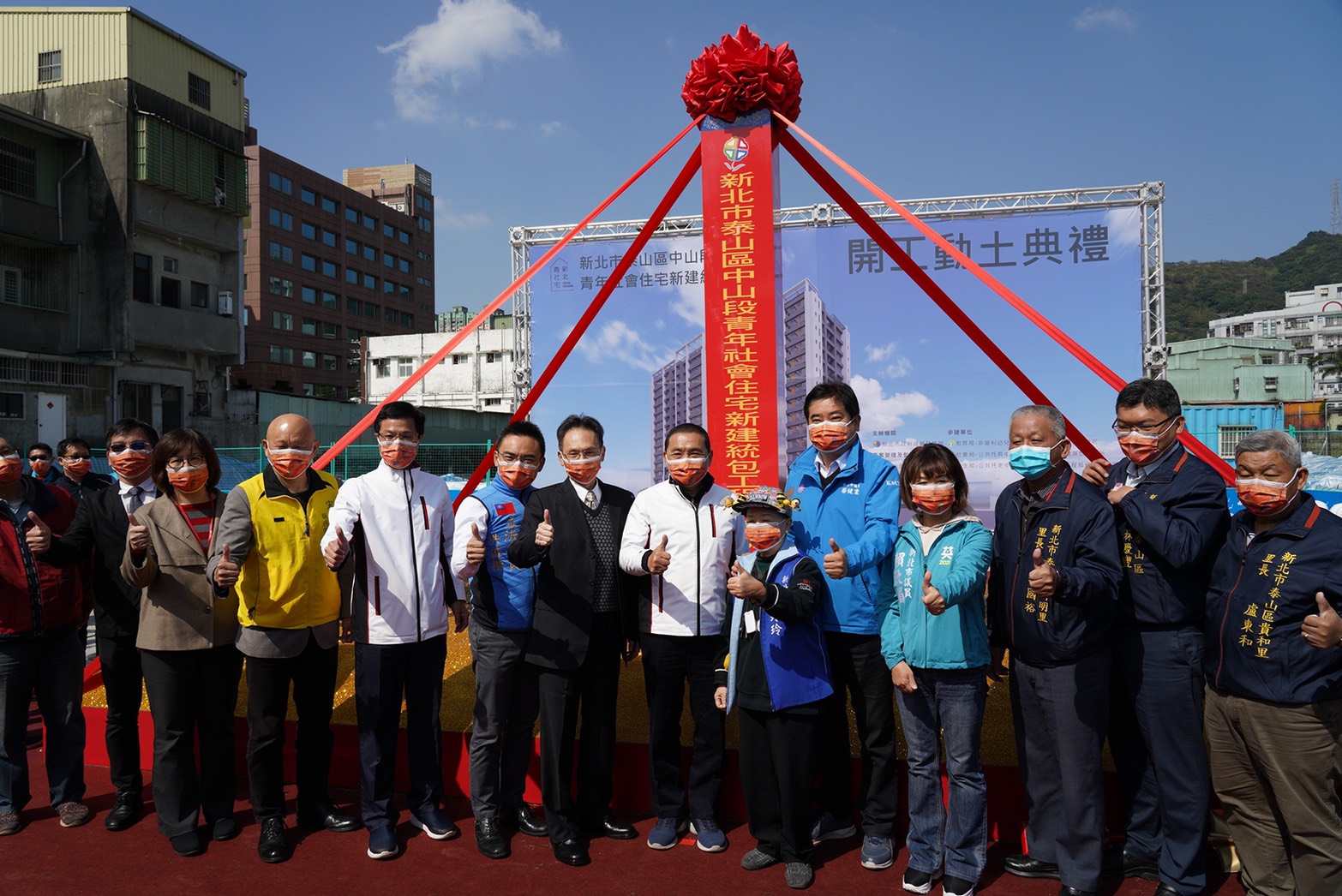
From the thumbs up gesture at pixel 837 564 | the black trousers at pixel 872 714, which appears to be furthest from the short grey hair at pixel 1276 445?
the black trousers at pixel 872 714

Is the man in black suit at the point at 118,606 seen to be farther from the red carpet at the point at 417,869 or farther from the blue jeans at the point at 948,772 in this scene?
the blue jeans at the point at 948,772

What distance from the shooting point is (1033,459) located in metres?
2.87

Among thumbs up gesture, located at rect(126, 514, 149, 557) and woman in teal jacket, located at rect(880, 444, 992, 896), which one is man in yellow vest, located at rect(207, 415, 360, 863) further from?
woman in teal jacket, located at rect(880, 444, 992, 896)

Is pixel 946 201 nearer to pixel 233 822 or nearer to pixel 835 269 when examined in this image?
pixel 835 269

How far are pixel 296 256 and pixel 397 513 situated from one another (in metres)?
46.0

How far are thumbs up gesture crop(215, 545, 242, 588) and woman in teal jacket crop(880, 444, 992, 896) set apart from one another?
7.65 ft

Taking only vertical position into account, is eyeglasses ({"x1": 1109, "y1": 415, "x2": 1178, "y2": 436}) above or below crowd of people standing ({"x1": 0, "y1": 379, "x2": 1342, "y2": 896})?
above

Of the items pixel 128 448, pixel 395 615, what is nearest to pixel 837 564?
pixel 395 615

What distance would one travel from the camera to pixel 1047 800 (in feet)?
9.64

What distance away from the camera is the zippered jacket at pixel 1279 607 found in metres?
2.48

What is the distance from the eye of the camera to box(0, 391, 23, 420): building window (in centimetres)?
1702

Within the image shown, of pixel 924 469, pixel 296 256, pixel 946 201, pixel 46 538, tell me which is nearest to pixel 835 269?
pixel 946 201

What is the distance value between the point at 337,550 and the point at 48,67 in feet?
77.4

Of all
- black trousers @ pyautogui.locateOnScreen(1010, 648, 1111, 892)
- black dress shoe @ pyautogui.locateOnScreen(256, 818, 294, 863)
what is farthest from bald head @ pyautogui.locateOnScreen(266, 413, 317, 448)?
black trousers @ pyautogui.locateOnScreen(1010, 648, 1111, 892)
